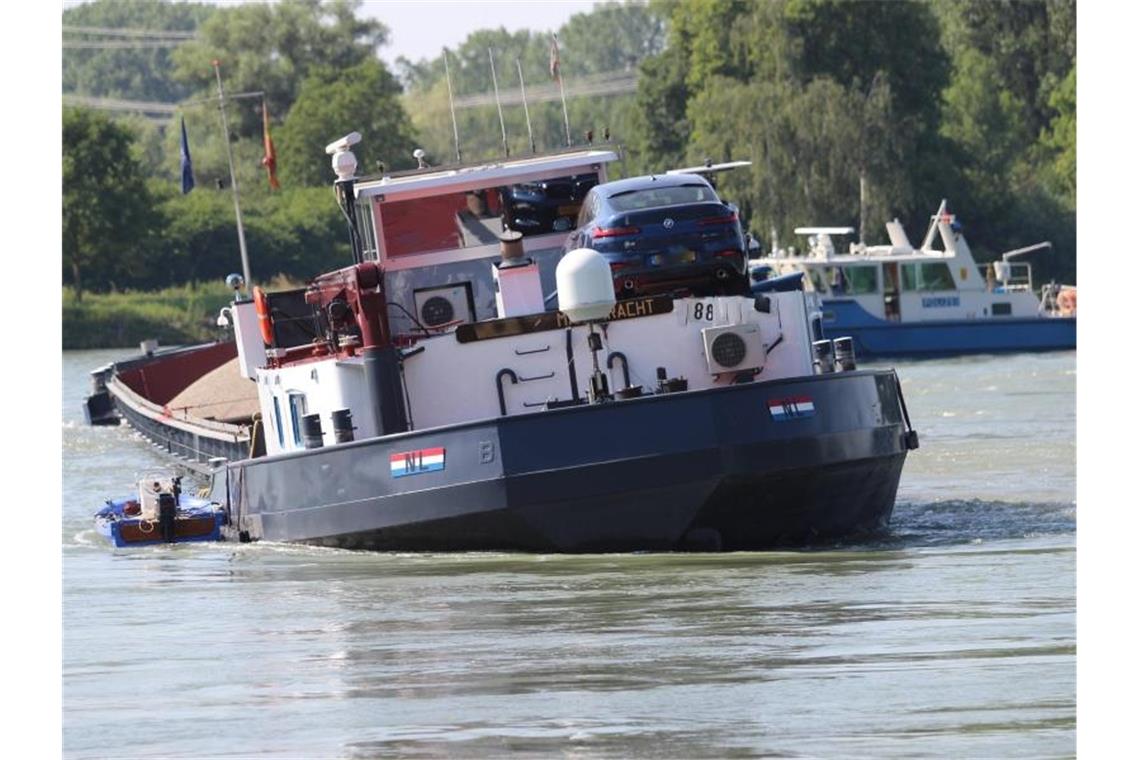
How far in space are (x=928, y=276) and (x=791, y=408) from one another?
35544 mm

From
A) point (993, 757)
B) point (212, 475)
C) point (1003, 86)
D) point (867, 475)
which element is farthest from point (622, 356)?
point (1003, 86)

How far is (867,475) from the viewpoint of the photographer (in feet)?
59.5

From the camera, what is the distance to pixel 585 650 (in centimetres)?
1317

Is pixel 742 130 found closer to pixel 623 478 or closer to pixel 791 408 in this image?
pixel 791 408

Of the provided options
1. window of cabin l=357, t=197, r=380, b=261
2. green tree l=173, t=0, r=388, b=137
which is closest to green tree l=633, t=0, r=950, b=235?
green tree l=173, t=0, r=388, b=137

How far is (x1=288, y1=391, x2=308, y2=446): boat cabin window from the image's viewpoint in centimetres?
1881

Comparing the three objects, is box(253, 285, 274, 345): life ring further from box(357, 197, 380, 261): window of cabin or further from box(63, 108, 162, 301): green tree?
box(63, 108, 162, 301): green tree

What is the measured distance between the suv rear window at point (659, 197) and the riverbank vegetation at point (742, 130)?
3735cm

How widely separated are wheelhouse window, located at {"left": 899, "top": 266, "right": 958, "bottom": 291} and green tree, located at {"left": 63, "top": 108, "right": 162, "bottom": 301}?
1028 inches

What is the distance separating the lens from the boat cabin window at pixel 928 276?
5184 cm

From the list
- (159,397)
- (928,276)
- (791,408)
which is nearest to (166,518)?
(791,408)

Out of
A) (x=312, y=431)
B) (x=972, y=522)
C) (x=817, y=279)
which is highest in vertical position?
(x=817, y=279)

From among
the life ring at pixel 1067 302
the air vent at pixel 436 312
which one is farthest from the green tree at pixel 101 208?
the air vent at pixel 436 312

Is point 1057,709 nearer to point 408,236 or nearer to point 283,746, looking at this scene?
point 283,746
